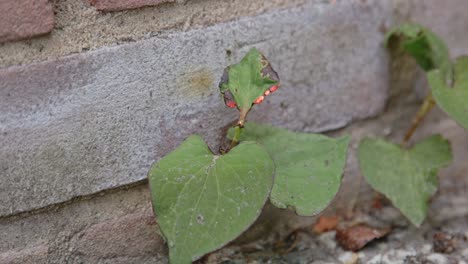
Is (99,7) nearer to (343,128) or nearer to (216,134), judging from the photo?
(216,134)

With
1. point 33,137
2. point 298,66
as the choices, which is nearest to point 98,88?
point 33,137

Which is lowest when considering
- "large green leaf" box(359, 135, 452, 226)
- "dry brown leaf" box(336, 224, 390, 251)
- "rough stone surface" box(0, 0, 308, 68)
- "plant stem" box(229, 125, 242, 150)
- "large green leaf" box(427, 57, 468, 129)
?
"dry brown leaf" box(336, 224, 390, 251)

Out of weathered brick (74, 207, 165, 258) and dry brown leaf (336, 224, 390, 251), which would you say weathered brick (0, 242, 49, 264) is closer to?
weathered brick (74, 207, 165, 258)

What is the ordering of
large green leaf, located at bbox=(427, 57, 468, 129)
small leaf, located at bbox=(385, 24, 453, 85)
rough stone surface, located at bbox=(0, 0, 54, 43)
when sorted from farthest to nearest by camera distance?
small leaf, located at bbox=(385, 24, 453, 85) < large green leaf, located at bbox=(427, 57, 468, 129) < rough stone surface, located at bbox=(0, 0, 54, 43)

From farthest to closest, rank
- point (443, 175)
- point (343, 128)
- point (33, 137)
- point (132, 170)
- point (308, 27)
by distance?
1. point (443, 175)
2. point (343, 128)
3. point (308, 27)
4. point (132, 170)
5. point (33, 137)

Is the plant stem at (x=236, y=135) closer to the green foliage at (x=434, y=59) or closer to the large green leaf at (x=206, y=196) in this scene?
the large green leaf at (x=206, y=196)

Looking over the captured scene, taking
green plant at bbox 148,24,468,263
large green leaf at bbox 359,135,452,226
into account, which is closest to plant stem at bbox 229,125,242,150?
green plant at bbox 148,24,468,263
